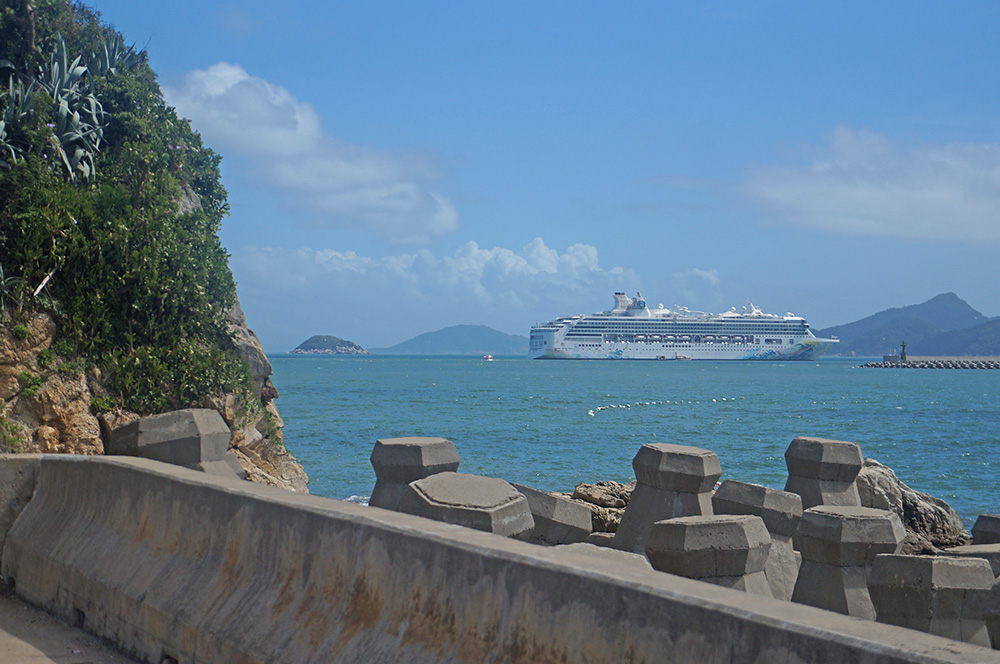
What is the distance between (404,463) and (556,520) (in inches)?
87.1

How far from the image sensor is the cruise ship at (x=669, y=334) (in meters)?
161

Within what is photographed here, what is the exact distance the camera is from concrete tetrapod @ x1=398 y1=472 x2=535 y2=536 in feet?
20.5

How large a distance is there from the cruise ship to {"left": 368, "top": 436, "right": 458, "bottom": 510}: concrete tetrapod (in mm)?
153589

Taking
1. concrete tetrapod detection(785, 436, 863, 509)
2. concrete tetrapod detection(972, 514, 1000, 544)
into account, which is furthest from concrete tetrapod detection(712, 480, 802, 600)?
concrete tetrapod detection(972, 514, 1000, 544)

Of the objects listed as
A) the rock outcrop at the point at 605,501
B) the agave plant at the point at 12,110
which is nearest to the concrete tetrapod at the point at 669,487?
the rock outcrop at the point at 605,501

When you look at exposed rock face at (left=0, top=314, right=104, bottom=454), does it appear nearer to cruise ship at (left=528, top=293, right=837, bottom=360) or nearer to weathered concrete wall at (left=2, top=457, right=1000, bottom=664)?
weathered concrete wall at (left=2, top=457, right=1000, bottom=664)

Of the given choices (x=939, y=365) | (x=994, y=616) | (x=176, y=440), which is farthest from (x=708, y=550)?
(x=939, y=365)

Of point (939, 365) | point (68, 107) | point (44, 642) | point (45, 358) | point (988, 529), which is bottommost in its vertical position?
point (988, 529)

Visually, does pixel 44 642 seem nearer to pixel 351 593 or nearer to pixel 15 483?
pixel 15 483

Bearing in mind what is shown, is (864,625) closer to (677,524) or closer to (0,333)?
(677,524)

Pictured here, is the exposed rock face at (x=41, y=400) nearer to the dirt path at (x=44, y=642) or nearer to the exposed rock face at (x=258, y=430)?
the exposed rock face at (x=258, y=430)

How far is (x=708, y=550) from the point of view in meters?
6.30

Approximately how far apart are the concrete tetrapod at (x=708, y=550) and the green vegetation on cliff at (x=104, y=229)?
8487mm

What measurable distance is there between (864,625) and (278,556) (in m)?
2.74
